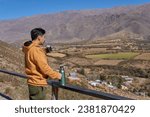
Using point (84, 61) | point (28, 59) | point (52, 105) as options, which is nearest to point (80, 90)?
point (52, 105)

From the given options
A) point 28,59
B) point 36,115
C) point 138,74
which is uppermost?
point 28,59

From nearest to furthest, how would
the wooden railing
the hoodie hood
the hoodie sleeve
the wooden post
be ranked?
the wooden railing
the hoodie sleeve
the hoodie hood
the wooden post

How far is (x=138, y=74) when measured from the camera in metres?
68.9

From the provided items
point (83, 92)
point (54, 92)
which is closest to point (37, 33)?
point (54, 92)

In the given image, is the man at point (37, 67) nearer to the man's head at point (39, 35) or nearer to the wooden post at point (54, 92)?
the man's head at point (39, 35)

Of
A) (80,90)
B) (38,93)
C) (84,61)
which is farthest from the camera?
(84,61)

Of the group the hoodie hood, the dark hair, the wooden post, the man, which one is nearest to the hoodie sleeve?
the man

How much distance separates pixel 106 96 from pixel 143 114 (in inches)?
21.4

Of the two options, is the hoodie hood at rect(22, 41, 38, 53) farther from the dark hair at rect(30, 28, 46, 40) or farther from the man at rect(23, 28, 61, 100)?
the dark hair at rect(30, 28, 46, 40)

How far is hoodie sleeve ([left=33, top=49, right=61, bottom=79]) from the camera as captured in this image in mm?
6352

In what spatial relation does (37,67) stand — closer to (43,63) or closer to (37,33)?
(43,63)

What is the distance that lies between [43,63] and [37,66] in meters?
0.17

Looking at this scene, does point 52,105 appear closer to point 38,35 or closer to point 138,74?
point 38,35

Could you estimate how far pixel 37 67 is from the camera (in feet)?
21.3
